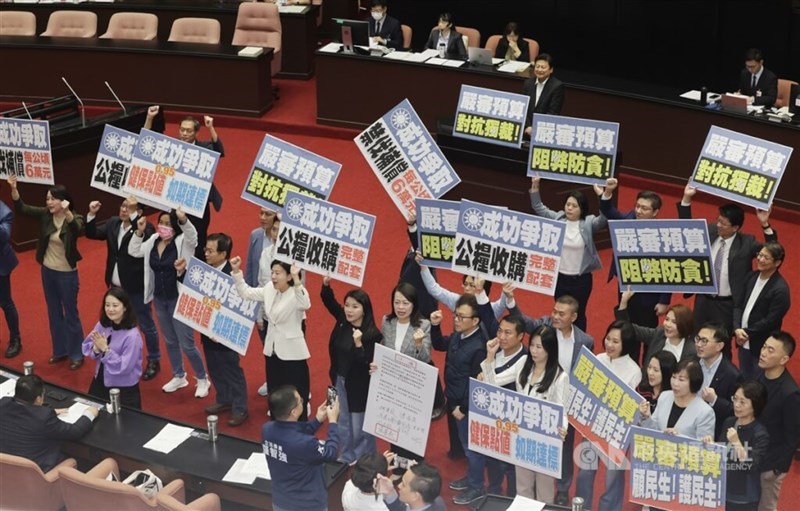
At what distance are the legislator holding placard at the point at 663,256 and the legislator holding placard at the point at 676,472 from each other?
1895mm

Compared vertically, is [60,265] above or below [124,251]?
below

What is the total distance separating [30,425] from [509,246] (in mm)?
3302

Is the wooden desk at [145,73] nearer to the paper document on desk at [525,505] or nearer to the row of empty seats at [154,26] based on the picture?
the row of empty seats at [154,26]

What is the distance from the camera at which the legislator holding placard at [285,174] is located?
27.2 ft

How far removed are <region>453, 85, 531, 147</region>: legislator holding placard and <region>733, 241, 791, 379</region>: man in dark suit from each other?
271 centimetres

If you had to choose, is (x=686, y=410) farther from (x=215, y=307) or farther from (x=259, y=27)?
(x=259, y=27)

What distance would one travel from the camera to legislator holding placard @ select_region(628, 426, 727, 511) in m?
6.02

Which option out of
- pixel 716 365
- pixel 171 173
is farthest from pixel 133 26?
pixel 716 365

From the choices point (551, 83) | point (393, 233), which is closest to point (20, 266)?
point (393, 233)

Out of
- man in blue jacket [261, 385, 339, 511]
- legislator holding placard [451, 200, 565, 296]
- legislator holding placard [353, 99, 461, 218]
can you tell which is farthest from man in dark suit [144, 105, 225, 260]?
man in blue jacket [261, 385, 339, 511]

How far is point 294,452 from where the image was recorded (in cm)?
633

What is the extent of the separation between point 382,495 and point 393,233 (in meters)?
5.83

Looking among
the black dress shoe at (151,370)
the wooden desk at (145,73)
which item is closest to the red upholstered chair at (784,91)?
the wooden desk at (145,73)

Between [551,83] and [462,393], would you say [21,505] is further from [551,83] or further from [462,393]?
[551,83]
